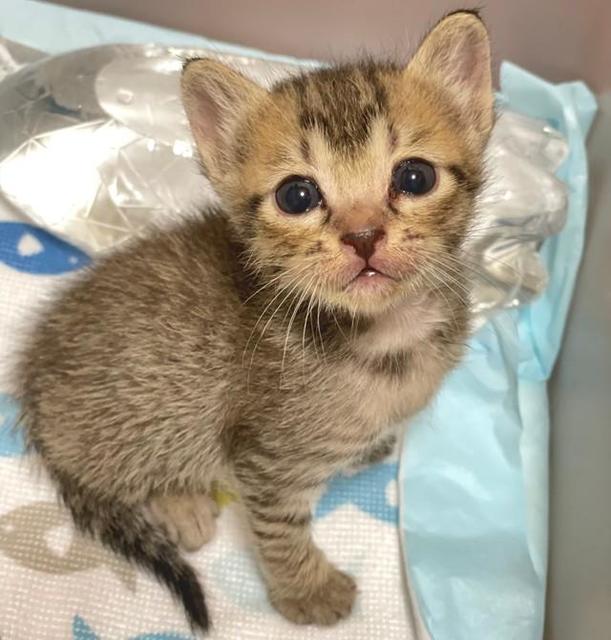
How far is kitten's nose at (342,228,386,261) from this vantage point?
0.90 m

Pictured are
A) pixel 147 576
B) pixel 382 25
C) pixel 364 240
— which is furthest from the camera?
pixel 382 25

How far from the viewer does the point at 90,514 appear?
1.34 metres

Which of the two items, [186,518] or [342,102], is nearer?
[342,102]

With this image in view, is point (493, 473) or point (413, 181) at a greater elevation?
point (413, 181)

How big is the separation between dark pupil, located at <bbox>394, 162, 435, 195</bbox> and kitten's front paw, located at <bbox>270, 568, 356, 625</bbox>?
71 cm

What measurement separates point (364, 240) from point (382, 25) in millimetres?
1238

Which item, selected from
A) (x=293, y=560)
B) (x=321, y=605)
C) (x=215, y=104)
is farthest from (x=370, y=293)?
(x=321, y=605)

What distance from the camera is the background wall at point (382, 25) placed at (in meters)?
1.85

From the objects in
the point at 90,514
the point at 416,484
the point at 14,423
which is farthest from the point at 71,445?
the point at 416,484

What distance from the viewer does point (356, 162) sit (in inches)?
37.4

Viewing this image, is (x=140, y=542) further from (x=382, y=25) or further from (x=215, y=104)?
(x=382, y=25)

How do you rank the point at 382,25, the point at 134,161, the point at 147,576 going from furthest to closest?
the point at 382,25 < the point at 134,161 < the point at 147,576

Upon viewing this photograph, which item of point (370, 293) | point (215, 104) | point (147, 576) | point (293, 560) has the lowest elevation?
point (147, 576)

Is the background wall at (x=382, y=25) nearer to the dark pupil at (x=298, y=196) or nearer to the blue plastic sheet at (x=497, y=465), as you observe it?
the blue plastic sheet at (x=497, y=465)
